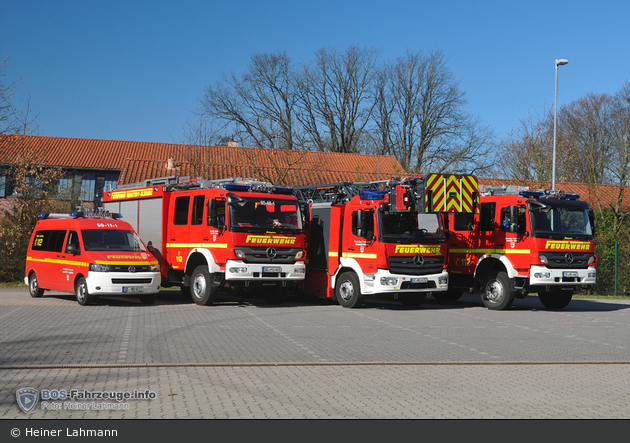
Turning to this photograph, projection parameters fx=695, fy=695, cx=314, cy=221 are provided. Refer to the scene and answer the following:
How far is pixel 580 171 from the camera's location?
4997 centimetres

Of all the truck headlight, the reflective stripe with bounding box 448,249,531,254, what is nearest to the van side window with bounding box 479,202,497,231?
the reflective stripe with bounding box 448,249,531,254

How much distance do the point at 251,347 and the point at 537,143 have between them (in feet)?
79.1

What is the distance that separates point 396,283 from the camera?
55.7 feet

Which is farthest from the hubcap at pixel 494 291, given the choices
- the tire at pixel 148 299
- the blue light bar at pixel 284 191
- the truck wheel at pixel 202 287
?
the tire at pixel 148 299

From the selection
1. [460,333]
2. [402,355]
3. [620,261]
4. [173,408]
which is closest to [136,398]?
[173,408]

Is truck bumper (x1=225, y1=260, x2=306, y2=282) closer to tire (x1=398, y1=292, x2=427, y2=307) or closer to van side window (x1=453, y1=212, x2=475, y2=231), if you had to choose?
tire (x1=398, y1=292, x2=427, y2=307)

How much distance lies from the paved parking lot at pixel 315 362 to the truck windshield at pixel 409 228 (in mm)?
1934

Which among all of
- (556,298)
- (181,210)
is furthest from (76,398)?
(556,298)

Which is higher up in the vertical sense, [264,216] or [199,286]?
[264,216]

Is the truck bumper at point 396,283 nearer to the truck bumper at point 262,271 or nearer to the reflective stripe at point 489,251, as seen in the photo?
the reflective stripe at point 489,251

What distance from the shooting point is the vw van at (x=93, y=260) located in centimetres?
1667

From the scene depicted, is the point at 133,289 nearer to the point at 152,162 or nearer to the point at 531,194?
the point at 531,194

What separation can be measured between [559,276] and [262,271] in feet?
24.3

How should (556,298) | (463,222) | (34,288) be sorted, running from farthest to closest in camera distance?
(34,288) < (556,298) < (463,222)
